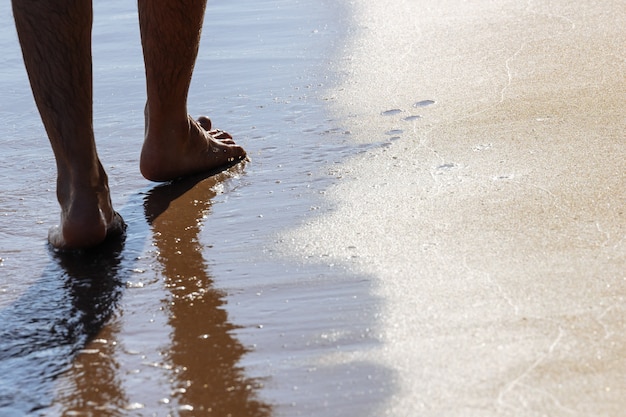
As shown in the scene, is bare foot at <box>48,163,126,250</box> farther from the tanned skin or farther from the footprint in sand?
the footprint in sand

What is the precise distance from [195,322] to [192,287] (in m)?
0.17

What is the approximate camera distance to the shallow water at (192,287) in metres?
1.59

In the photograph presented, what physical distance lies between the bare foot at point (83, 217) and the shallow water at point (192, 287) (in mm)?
37

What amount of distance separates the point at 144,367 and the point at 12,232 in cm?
83

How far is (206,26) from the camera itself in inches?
173

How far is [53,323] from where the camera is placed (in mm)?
1858

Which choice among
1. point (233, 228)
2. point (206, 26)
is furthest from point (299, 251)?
point (206, 26)

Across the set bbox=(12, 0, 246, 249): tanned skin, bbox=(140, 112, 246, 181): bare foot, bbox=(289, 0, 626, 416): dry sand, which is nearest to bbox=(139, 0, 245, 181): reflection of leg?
bbox=(140, 112, 246, 181): bare foot

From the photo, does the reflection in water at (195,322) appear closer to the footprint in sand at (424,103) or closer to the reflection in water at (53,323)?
the reflection in water at (53,323)

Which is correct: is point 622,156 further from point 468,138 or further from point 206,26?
point 206,26

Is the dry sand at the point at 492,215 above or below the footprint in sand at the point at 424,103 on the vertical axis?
above

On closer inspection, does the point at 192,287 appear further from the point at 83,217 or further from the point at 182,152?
the point at 182,152

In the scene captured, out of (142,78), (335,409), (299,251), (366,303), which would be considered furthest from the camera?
(142,78)

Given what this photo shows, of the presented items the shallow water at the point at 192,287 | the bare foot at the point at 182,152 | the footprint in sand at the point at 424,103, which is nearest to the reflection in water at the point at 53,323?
the shallow water at the point at 192,287
